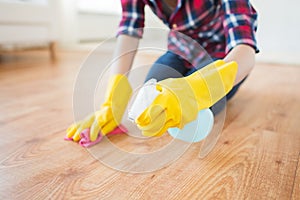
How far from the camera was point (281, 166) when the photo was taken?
1.59 feet

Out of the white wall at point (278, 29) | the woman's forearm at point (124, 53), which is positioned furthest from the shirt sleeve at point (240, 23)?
the white wall at point (278, 29)

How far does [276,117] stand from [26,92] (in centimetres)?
74

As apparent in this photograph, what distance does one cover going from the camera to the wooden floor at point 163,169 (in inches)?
16.0

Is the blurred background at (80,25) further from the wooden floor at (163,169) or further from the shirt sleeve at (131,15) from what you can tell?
the wooden floor at (163,169)

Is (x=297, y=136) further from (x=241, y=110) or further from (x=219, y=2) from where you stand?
(x=219, y=2)

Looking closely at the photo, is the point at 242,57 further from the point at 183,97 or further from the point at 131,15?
the point at 131,15

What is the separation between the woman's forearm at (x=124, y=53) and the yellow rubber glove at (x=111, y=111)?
0.06 meters

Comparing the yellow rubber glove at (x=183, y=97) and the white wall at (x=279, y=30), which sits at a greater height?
the yellow rubber glove at (x=183, y=97)

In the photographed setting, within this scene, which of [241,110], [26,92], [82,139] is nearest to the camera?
[82,139]

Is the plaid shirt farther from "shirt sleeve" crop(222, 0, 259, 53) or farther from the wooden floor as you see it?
the wooden floor

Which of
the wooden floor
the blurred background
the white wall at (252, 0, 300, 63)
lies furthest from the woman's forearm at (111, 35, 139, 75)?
the white wall at (252, 0, 300, 63)

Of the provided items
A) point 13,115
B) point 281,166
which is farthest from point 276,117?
point 13,115

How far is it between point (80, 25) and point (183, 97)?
2.21 m

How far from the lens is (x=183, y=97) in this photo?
40 cm
